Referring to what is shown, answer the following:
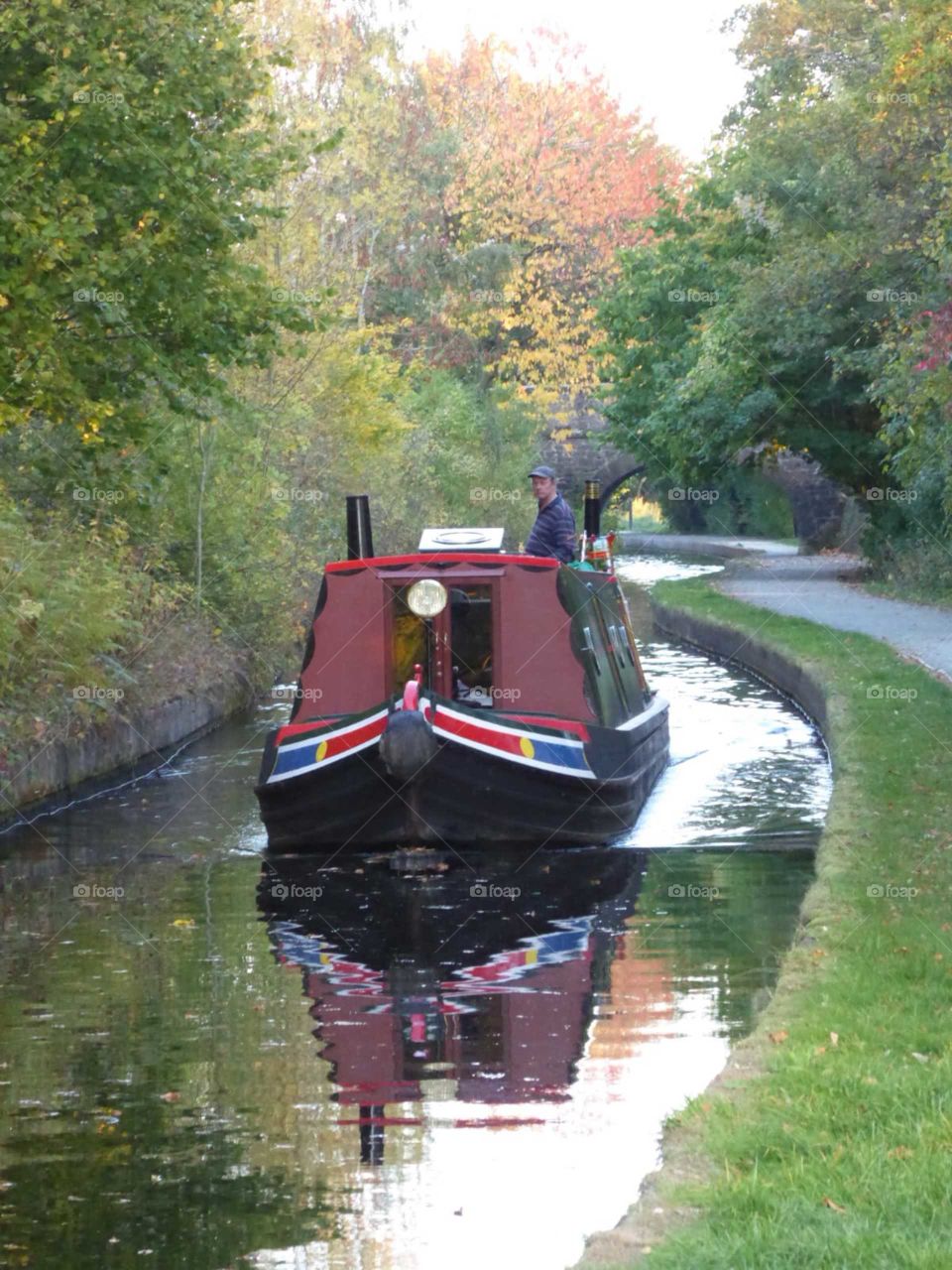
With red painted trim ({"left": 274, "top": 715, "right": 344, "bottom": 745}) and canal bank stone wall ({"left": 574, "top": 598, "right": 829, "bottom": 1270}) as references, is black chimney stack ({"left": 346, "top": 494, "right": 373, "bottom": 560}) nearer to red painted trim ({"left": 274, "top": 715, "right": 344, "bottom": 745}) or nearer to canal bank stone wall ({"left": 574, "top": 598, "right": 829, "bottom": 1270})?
red painted trim ({"left": 274, "top": 715, "right": 344, "bottom": 745})

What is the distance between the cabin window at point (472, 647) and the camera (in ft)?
48.1

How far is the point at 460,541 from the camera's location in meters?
14.8

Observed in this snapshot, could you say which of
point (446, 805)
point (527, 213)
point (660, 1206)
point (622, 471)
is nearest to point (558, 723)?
point (446, 805)

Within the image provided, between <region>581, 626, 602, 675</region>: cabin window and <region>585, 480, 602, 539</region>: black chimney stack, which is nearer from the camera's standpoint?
<region>581, 626, 602, 675</region>: cabin window

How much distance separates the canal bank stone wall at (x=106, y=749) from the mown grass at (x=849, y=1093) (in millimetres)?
6763

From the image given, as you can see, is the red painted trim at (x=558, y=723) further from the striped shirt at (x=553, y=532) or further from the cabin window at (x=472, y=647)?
the striped shirt at (x=553, y=532)

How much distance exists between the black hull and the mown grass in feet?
7.79

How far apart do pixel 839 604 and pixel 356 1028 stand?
23.1 metres

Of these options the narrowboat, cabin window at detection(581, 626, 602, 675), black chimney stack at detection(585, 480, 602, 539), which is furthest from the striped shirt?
black chimney stack at detection(585, 480, 602, 539)

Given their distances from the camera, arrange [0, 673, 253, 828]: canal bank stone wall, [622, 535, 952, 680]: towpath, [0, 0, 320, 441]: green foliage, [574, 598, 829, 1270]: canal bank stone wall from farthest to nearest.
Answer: [622, 535, 952, 680]: towpath → [0, 673, 253, 828]: canal bank stone wall → [0, 0, 320, 441]: green foliage → [574, 598, 829, 1270]: canal bank stone wall

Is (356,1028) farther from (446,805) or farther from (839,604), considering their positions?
(839,604)

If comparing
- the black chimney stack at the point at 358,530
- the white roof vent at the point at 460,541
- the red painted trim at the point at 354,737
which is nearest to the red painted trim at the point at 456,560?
the white roof vent at the point at 460,541

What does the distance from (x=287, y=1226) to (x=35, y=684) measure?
10.9m

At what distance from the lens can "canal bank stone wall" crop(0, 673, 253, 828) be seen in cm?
1521
